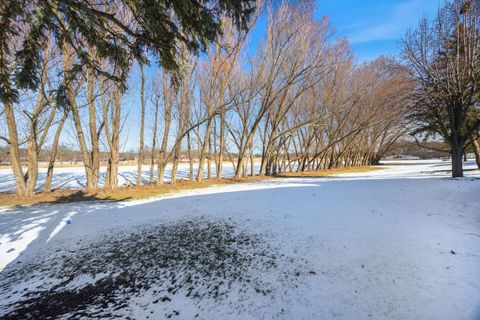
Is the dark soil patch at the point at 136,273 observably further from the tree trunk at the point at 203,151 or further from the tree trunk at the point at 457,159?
the tree trunk at the point at 457,159

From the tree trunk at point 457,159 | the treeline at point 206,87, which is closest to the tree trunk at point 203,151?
the treeline at point 206,87

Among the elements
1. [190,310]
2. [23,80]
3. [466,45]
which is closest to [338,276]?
[190,310]

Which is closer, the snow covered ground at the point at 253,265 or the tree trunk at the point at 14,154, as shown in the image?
Result: the snow covered ground at the point at 253,265

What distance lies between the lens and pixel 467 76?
8133 millimetres

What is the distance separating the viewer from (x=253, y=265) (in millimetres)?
2789

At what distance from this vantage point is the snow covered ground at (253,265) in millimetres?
2014

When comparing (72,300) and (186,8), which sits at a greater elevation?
(186,8)

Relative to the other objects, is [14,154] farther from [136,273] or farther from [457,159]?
[457,159]

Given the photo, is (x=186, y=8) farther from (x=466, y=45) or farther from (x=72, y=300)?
(x=466, y=45)

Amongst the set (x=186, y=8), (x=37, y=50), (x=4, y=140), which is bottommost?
(x=4, y=140)

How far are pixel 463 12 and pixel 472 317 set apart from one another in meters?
11.9

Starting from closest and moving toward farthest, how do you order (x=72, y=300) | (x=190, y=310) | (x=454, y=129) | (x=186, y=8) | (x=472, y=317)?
(x=472, y=317) < (x=190, y=310) < (x=72, y=300) < (x=186, y=8) < (x=454, y=129)

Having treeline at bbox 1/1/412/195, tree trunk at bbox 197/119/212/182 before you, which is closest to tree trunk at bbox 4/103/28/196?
treeline at bbox 1/1/412/195

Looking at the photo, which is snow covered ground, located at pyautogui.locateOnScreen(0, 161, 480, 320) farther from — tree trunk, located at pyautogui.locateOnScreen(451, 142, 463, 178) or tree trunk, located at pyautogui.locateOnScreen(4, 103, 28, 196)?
tree trunk, located at pyautogui.locateOnScreen(451, 142, 463, 178)
